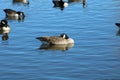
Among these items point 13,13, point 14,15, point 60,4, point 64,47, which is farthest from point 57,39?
point 60,4

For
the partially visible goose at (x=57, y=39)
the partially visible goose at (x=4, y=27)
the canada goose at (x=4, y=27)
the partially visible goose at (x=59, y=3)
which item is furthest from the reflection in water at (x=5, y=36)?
the partially visible goose at (x=59, y=3)

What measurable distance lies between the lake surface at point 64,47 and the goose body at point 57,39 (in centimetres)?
52

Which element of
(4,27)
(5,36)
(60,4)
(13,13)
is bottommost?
(5,36)

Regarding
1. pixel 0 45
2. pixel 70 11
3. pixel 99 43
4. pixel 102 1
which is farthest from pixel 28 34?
pixel 102 1

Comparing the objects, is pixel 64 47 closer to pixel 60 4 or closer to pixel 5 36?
pixel 5 36

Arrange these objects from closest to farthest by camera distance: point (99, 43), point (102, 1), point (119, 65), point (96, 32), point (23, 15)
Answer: point (119, 65) → point (99, 43) → point (96, 32) → point (23, 15) → point (102, 1)

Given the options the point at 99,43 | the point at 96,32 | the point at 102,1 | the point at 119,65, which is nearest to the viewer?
the point at 119,65

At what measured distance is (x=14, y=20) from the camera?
49.3 m

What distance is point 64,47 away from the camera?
124 ft

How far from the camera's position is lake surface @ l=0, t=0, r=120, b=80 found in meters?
30.5

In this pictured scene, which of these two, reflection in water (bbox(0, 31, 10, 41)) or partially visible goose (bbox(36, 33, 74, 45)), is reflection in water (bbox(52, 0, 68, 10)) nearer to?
reflection in water (bbox(0, 31, 10, 41))

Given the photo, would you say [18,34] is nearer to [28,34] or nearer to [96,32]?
[28,34]

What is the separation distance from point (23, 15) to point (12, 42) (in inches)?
436

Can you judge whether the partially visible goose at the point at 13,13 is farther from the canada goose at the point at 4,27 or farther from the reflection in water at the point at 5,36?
the reflection in water at the point at 5,36
